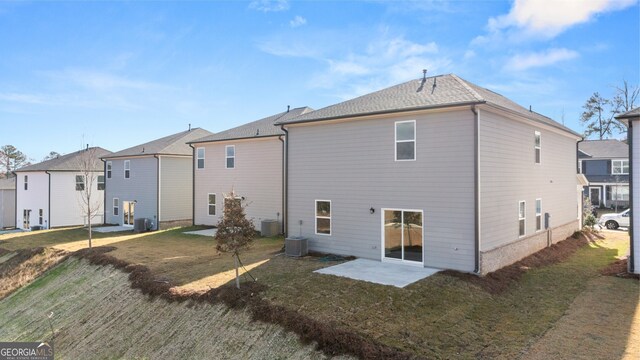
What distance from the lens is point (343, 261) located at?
12734 mm

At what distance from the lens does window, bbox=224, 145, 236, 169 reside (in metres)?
21.9

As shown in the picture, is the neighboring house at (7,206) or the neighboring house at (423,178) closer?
the neighboring house at (423,178)

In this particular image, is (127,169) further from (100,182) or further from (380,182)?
(380,182)

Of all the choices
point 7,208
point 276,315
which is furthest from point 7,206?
point 276,315

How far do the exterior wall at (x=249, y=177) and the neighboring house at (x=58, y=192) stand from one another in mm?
11794

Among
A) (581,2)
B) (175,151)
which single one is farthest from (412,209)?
(175,151)

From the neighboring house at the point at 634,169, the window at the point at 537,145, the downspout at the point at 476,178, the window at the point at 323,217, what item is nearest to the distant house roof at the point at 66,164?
the window at the point at 323,217

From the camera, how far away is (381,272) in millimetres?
11164

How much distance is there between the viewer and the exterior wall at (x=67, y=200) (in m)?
29.5

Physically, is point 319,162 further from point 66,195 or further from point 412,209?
point 66,195

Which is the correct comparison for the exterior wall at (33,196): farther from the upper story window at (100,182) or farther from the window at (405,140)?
the window at (405,140)

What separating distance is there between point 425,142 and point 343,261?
4.78 m

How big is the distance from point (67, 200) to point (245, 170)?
1833 centimetres

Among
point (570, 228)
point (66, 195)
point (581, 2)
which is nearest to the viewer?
point (581, 2)
